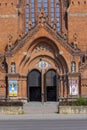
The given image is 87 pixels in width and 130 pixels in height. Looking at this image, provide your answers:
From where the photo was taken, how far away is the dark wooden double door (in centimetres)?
5809

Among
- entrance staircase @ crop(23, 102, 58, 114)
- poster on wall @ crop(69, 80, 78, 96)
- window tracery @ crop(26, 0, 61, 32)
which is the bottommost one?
entrance staircase @ crop(23, 102, 58, 114)

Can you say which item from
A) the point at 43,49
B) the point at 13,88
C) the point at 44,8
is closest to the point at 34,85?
the point at 13,88

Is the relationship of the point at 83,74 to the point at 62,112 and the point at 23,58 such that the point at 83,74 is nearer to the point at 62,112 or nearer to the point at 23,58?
the point at 23,58

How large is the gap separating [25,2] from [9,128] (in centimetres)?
3982

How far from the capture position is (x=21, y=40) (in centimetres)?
5672

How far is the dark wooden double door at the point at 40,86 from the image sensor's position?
191 ft

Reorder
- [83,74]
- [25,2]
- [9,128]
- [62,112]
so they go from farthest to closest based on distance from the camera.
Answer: [25,2] → [83,74] → [62,112] → [9,128]

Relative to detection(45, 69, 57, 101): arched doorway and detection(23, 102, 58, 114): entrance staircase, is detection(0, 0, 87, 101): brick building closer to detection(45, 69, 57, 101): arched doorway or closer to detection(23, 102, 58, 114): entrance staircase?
detection(45, 69, 57, 101): arched doorway

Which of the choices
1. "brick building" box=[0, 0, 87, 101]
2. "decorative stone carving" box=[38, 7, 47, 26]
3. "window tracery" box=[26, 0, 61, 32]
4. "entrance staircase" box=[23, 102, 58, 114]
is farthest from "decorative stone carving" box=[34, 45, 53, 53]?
"entrance staircase" box=[23, 102, 58, 114]

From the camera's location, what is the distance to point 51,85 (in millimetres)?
58250

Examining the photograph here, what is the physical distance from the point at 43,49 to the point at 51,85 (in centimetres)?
492

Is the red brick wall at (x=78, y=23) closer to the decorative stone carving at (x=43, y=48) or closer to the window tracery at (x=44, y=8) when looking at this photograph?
the window tracery at (x=44, y=8)

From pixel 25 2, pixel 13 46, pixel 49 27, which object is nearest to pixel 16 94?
pixel 13 46

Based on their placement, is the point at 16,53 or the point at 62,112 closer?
the point at 62,112
